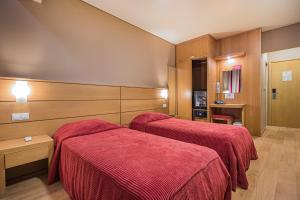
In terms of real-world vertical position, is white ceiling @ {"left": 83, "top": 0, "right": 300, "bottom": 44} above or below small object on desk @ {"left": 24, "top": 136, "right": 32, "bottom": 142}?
above

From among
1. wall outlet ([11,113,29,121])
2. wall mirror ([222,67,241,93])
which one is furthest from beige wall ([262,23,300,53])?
wall outlet ([11,113,29,121])

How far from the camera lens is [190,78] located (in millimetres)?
4312

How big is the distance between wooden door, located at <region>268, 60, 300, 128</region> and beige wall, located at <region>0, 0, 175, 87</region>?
424cm

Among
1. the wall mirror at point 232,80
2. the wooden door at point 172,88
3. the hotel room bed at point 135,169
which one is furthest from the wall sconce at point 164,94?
the hotel room bed at point 135,169

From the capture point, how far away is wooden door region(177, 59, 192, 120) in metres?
4.32

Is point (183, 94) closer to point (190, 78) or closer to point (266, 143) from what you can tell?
point (190, 78)

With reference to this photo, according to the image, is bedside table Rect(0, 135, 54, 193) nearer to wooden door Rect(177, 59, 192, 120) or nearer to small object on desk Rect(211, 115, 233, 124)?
wooden door Rect(177, 59, 192, 120)

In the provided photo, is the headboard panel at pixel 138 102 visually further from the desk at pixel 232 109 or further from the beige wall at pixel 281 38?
the beige wall at pixel 281 38

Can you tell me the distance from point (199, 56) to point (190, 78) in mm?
649

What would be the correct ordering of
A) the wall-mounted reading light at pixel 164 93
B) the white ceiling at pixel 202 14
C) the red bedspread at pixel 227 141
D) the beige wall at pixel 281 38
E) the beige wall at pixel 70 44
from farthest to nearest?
1. the wall-mounted reading light at pixel 164 93
2. the beige wall at pixel 281 38
3. the white ceiling at pixel 202 14
4. the beige wall at pixel 70 44
5. the red bedspread at pixel 227 141

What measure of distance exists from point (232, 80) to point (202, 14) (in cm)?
205

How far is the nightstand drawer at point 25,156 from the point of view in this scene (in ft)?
5.27

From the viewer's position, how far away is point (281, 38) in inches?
146

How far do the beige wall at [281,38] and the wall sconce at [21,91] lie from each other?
514 cm
